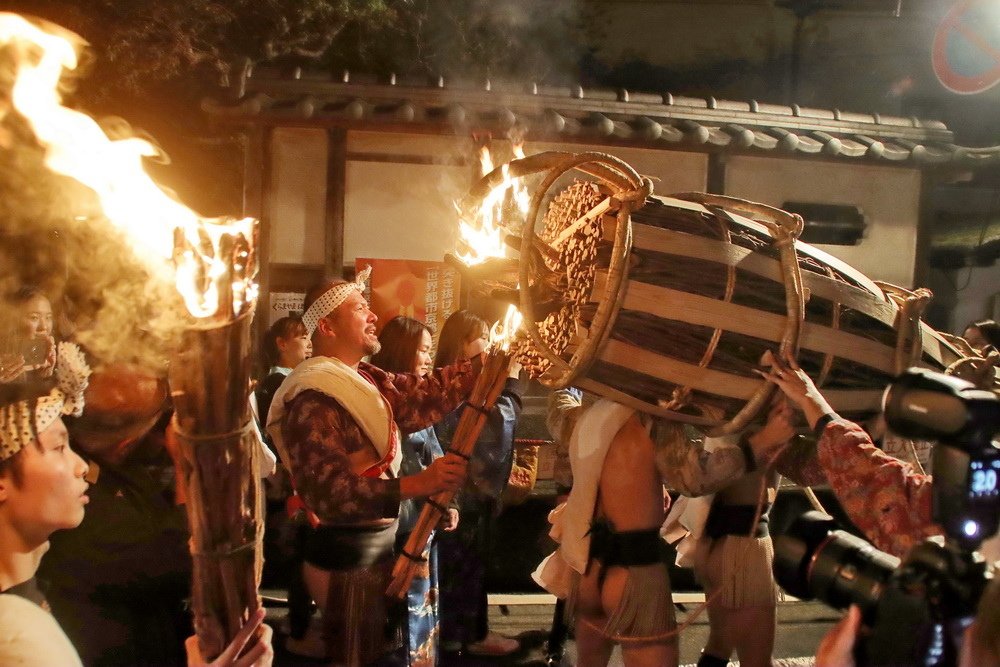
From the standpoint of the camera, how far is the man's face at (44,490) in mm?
2459

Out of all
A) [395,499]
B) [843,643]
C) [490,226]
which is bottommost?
[395,499]

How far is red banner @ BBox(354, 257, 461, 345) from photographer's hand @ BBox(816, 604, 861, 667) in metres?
5.88

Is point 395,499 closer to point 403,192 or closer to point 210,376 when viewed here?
point 210,376

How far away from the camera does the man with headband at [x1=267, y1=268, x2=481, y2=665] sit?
367 cm

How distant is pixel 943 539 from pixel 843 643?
0.41 meters

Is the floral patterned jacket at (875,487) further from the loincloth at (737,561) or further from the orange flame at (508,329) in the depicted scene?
the orange flame at (508,329)

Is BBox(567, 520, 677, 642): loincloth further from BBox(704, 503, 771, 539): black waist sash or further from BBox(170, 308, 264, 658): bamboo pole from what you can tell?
BBox(170, 308, 264, 658): bamboo pole

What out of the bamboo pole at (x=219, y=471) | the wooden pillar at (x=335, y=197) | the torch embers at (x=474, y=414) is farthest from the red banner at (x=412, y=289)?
the bamboo pole at (x=219, y=471)

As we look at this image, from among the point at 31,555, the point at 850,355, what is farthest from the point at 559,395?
the point at 31,555

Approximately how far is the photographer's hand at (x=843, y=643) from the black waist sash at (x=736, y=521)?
2.01m

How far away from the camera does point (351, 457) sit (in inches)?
151

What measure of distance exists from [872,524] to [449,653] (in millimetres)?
3355

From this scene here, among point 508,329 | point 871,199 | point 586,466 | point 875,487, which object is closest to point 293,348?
point 508,329

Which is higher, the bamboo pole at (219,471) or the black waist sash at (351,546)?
the bamboo pole at (219,471)
